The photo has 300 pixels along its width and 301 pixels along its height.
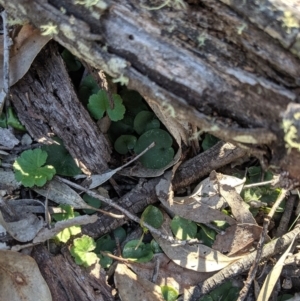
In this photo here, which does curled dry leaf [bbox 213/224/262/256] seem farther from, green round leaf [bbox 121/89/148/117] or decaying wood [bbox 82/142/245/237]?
green round leaf [bbox 121/89/148/117]

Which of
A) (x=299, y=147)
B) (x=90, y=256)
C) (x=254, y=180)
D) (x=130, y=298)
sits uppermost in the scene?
(x=299, y=147)

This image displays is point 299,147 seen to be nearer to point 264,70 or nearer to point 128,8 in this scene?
point 264,70

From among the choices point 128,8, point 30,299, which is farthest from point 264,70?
point 30,299

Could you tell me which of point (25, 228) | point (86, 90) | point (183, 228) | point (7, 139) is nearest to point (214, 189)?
point (183, 228)

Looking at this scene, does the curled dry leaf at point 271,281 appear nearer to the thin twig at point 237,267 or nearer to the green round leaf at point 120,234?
the thin twig at point 237,267

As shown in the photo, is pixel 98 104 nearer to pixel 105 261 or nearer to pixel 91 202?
pixel 91 202

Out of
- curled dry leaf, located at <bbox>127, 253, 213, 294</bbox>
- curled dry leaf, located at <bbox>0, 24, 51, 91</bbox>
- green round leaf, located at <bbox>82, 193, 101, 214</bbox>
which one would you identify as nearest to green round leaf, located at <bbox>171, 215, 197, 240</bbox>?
curled dry leaf, located at <bbox>127, 253, 213, 294</bbox>
